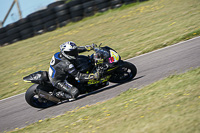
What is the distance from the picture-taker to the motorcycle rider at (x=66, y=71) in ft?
21.2

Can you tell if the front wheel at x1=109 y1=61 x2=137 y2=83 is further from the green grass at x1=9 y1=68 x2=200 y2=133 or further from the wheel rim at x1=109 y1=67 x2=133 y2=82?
the green grass at x1=9 y1=68 x2=200 y2=133

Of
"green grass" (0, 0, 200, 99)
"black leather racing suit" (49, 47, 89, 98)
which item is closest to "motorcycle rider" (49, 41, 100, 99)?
"black leather racing suit" (49, 47, 89, 98)

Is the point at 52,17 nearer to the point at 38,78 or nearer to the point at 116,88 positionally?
the point at 38,78

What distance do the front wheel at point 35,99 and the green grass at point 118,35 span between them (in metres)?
2.35

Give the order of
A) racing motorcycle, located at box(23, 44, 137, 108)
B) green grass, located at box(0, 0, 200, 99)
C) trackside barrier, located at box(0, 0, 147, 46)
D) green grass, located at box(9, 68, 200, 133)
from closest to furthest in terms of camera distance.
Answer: green grass, located at box(9, 68, 200, 133), racing motorcycle, located at box(23, 44, 137, 108), green grass, located at box(0, 0, 200, 99), trackside barrier, located at box(0, 0, 147, 46)

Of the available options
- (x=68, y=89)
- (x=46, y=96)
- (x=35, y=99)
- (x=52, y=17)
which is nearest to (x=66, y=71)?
(x=68, y=89)

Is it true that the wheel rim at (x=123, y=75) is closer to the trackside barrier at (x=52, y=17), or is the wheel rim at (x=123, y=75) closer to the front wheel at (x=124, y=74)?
the front wheel at (x=124, y=74)

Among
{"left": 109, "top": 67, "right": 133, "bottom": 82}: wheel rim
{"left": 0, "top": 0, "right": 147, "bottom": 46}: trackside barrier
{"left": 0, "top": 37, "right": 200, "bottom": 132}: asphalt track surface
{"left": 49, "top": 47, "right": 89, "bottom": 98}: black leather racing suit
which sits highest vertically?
{"left": 0, "top": 0, "right": 147, "bottom": 46}: trackside barrier

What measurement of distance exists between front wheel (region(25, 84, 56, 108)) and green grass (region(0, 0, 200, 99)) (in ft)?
7.70

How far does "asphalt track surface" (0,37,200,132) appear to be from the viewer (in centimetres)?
647

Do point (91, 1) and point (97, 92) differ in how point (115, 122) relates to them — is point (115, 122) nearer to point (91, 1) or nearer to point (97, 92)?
point (97, 92)

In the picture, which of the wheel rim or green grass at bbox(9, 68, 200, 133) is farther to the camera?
the wheel rim

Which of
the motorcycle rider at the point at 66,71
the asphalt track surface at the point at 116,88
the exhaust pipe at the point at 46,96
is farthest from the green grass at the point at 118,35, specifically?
the motorcycle rider at the point at 66,71

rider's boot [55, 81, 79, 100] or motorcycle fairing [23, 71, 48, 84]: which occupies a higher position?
motorcycle fairing [23, 71, 48, 84]
